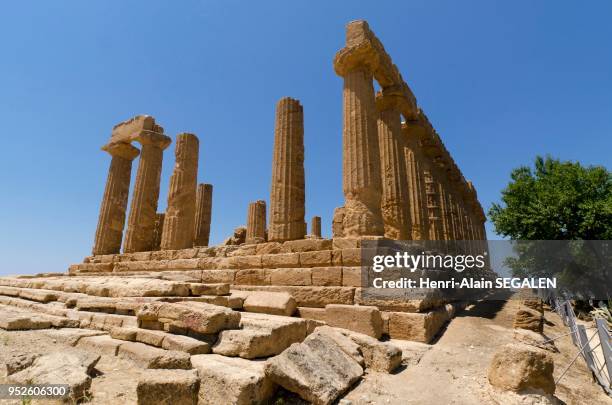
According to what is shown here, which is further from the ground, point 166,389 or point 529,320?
point 529,320

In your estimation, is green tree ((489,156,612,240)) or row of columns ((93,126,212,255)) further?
green tree ((489,156,612,240))

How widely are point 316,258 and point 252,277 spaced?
201 cm

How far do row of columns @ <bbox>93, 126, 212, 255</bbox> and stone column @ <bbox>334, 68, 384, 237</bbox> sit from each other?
7.29m

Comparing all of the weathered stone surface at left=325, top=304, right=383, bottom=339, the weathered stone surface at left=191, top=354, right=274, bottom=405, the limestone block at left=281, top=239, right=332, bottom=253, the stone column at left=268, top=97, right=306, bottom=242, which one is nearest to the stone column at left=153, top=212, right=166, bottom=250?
the stone column at left=268, top=97, right=306, bottom=242

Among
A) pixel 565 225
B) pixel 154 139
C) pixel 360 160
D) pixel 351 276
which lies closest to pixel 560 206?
pixel 565 225

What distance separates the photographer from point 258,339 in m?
4.17

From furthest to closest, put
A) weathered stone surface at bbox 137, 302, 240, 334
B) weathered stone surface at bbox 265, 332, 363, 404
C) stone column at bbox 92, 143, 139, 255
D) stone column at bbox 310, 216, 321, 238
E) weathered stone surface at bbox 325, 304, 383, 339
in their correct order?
stone column at bbox 310, 216, 321, 238 < stone column at bbox 92, 143, 139, 255 < weathered stone surface at bbox 325, 304, 383, 339 < weathered stone surface at bbox 137, 302, 240, 334 < weathered stone surface at bbox 265, 332, 363, 404

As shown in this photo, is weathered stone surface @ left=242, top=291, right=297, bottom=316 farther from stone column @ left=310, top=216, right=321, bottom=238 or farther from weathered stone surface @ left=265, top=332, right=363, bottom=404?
stone column @ left=310, top=216, right=321, bottom=238

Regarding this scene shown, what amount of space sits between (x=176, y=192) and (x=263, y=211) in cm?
591

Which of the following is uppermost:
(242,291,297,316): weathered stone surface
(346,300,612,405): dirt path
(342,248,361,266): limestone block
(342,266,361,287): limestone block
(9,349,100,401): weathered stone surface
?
(342,248,361,266): limestone block

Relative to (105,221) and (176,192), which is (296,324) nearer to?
(176,192)

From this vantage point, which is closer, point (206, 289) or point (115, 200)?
point (206, 289)

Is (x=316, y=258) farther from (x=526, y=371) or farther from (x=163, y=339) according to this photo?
(x=526, y=371)

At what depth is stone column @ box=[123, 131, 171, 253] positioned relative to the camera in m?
14.1
